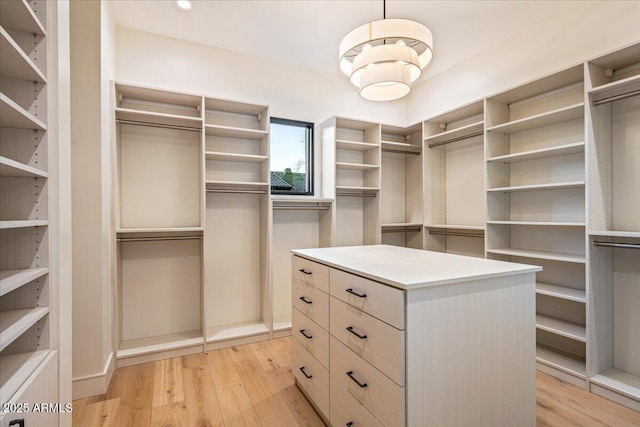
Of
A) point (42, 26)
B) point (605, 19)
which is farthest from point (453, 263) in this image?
point (605, 19)

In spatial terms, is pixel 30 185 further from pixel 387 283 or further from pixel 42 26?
pixel 387 283

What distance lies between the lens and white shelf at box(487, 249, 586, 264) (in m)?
2.31

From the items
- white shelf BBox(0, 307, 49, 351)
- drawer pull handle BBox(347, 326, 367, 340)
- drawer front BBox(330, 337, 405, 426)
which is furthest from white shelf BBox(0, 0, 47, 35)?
drawer front BBox(330, 337, 405, 426)

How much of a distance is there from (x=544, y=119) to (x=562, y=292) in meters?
1.40

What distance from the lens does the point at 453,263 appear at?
67.0 inches

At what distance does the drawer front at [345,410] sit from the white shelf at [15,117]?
69.2 inches

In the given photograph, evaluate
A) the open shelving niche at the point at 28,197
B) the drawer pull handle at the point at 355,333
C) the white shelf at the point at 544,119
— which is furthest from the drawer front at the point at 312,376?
Answer: the white shelf at the point at 544,119

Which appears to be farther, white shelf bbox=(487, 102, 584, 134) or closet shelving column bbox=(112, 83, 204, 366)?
closet shelving column bbox=(112, 83, 204, 366)

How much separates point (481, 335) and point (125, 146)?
309cm

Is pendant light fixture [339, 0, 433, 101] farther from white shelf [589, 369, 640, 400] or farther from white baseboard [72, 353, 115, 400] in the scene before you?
white baseboard [72, 353, 115, 400]

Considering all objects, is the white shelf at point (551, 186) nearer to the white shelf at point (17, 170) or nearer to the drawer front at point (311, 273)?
the drawer front at point (311, 273)

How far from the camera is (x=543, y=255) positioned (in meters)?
2.51

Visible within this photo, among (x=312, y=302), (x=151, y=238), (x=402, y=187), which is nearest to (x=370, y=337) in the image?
(x=312, y=302)

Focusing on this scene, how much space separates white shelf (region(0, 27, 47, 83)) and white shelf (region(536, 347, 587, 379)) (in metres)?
3.54
